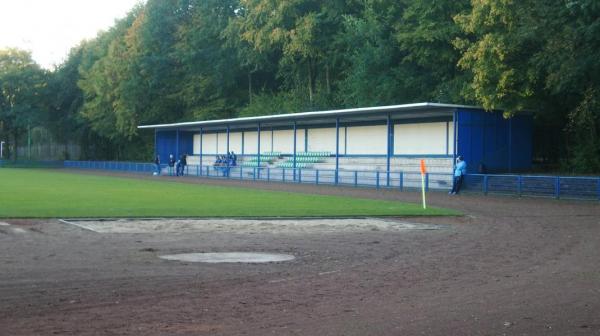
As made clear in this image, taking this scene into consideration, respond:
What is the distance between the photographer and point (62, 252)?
1371 cm

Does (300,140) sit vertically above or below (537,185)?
above

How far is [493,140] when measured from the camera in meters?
39.7

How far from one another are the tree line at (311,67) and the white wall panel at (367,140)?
14.6 feet

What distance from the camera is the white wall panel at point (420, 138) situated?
41.8m

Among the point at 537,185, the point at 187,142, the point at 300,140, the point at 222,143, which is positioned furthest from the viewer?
the point at 187,142

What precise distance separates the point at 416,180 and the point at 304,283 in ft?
93.5

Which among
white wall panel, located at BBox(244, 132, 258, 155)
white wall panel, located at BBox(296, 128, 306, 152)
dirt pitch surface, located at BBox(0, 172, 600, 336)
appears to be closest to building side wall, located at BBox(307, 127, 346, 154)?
white wall panel, located at BBox(296, 128, 306, 152)

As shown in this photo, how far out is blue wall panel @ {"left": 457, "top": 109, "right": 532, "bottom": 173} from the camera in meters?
38.5

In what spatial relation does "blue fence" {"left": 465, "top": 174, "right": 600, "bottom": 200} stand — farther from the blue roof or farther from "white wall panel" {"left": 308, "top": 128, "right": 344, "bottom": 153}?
"white wall panel" {"left": 308, "top": 128, "right": 344, "bottom": 153}

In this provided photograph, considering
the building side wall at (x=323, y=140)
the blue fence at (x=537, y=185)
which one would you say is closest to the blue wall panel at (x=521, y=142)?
the blue fence at (x=537, y=185)

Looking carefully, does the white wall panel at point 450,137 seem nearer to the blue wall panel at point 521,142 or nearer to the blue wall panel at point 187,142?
the blue wall panel at point 521,142

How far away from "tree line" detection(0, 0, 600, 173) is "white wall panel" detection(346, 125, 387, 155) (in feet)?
14.6

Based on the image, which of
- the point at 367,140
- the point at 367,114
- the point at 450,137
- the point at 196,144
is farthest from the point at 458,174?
the point at 196,144

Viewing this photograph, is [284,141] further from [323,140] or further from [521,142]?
[521,142]
